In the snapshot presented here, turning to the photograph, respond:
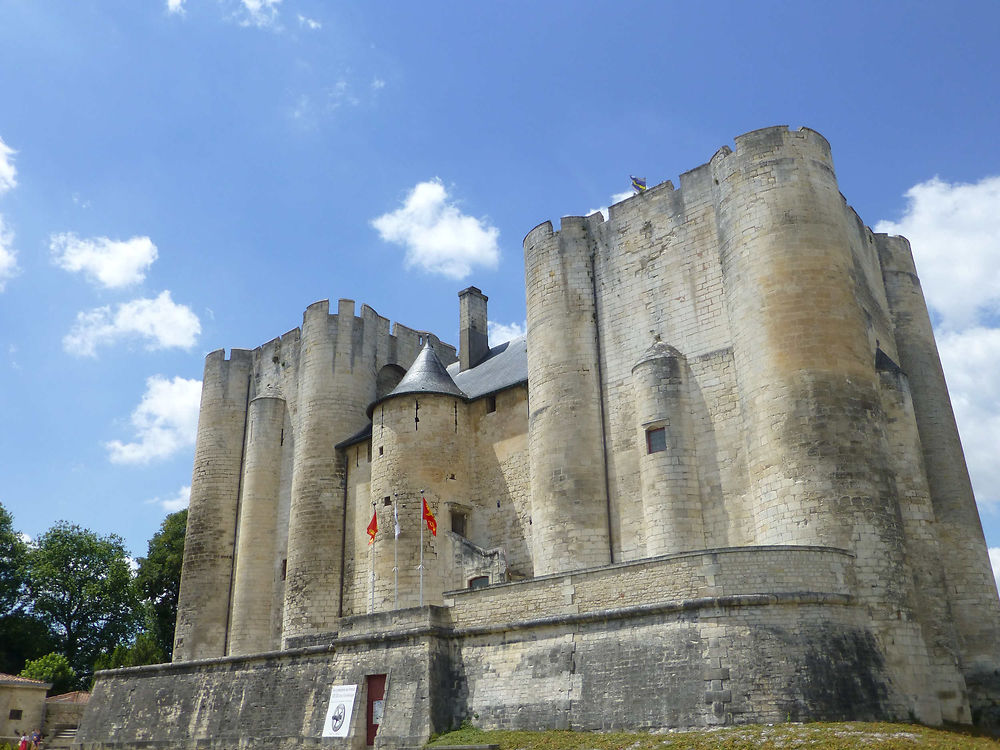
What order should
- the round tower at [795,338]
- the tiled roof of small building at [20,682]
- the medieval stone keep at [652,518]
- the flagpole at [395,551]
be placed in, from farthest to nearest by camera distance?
1. the tiled roof of small building at [20,682]
2. the flagpole at [395,551]
3. the round tower at [795,338]
4. the medieval stone keep at [652,518]

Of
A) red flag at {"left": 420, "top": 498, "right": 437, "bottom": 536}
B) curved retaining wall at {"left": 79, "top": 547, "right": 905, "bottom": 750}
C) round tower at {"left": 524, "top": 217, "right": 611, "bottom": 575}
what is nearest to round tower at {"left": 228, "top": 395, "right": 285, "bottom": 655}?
red flag at {"left": 420, "top": 498, "right": 437, "bottom": 536}

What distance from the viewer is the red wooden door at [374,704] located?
16.2m

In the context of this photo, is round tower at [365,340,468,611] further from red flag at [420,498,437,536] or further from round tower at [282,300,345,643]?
round tower at [282,300,345,643]

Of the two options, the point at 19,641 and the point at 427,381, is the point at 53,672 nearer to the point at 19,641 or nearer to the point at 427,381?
the point at 19,641

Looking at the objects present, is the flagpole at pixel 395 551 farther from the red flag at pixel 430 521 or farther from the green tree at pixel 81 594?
the green tree at pixel 81 594

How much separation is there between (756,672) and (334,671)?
8734mm

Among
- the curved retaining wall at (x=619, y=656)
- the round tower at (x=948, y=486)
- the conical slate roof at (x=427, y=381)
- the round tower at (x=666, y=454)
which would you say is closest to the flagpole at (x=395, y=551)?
the conical slate roof at (x=427, y=381)

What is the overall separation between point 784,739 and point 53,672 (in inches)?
1159

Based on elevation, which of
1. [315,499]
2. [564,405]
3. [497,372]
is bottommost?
[315,499]

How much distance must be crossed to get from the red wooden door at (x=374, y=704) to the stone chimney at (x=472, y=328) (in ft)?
41.3

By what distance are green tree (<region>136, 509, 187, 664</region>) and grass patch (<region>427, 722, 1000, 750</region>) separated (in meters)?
25.2

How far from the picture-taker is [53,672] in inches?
1259

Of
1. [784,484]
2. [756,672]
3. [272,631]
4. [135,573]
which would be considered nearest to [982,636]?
[784,484]

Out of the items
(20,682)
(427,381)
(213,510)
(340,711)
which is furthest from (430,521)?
(20,682)
